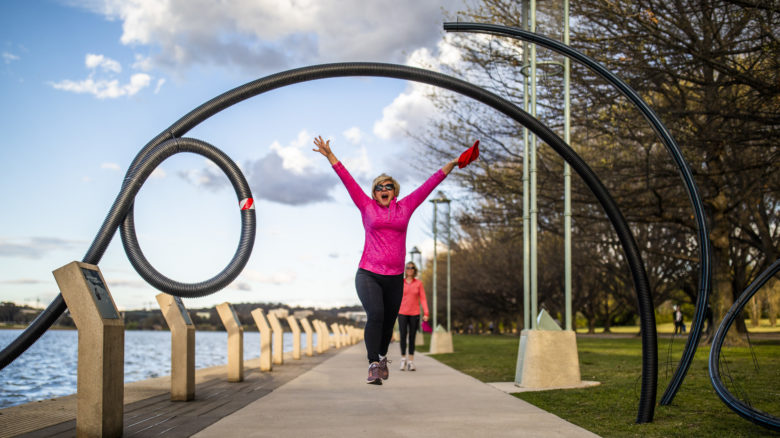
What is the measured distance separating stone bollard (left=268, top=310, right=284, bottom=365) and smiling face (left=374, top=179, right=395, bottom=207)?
30.7ft

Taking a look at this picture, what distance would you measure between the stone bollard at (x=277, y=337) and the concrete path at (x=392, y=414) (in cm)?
485

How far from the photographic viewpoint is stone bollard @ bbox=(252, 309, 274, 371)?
1371cm

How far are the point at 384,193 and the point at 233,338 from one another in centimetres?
549

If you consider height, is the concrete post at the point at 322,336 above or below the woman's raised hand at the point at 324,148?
below

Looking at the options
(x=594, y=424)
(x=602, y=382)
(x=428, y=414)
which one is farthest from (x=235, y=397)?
(x=602, y=382)

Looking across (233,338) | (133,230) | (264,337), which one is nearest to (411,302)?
(264,337)

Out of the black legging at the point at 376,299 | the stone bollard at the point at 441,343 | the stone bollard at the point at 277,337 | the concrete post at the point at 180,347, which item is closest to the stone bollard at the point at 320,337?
the stone bollard at the point at 441,343

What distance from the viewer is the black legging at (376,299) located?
20.7 ft

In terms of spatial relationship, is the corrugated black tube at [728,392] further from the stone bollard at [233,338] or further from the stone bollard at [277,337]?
the stone bollard at [277,337]

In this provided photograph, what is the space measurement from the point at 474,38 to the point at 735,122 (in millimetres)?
6606

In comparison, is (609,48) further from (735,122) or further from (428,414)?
(428,414)

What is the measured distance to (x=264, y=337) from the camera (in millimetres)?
13898

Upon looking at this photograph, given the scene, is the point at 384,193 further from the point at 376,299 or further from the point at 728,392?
the point at 728,392

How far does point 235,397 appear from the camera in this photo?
29.6 ft
